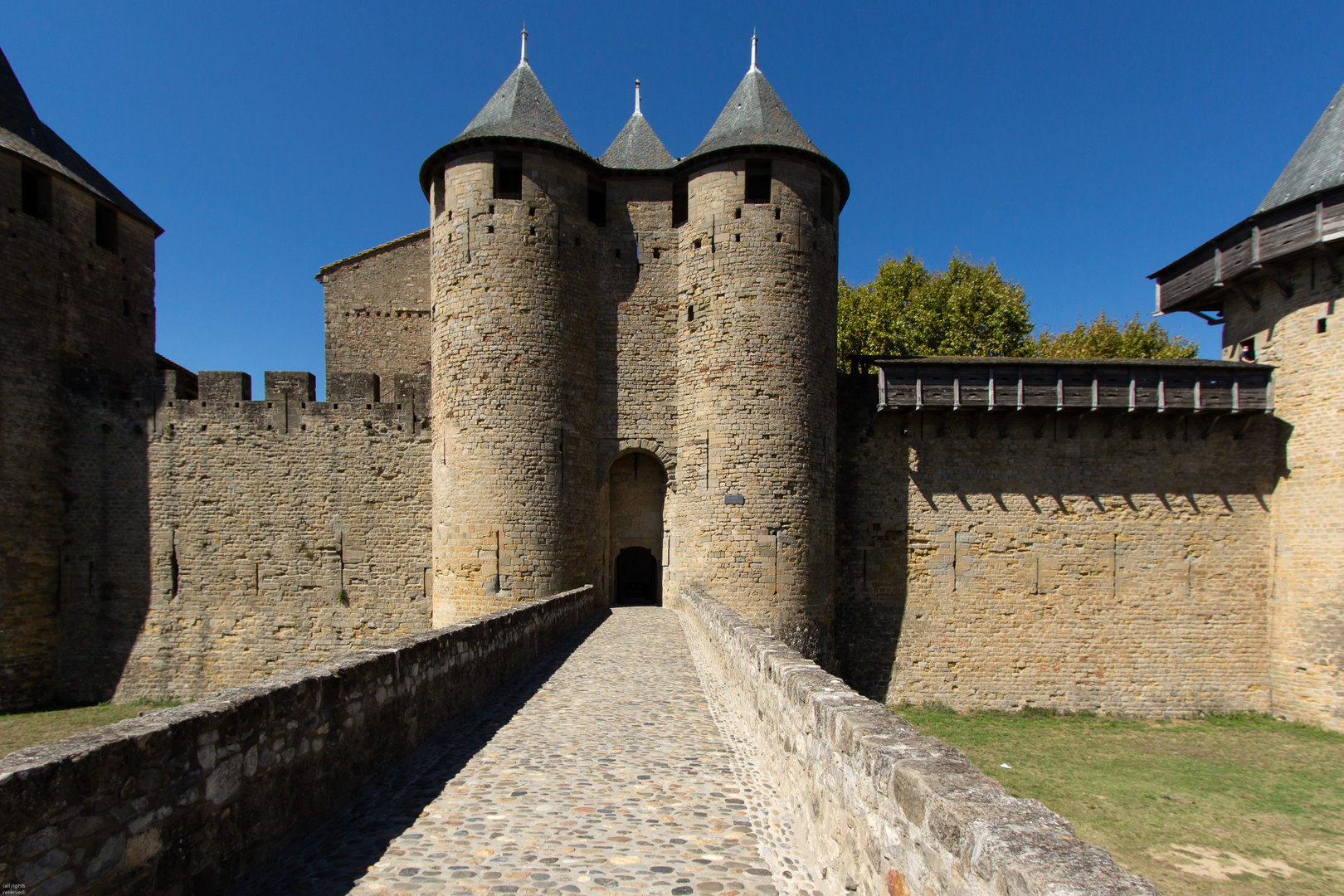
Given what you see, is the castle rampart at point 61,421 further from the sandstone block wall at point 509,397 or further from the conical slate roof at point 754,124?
the conical slate roof at point 754,124

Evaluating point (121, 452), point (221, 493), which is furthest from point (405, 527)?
point (121, 452)

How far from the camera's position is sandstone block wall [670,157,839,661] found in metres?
12.9

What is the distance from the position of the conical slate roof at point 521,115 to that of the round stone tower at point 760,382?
2.71 metres

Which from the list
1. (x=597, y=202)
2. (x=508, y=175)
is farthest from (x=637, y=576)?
(x=508, y=175)

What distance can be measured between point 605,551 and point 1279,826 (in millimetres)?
10704

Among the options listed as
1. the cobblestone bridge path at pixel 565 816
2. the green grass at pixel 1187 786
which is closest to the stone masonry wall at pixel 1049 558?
the green grass at pixel 1187 786

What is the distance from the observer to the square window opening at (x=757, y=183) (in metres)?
13.6

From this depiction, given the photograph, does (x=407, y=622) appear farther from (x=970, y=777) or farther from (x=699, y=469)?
(x=970, y=777)

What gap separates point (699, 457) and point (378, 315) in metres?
9.61

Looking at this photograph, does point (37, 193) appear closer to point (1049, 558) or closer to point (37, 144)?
point (37, 144)

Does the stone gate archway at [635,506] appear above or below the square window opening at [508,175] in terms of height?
below

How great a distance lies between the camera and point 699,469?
13.3 meters

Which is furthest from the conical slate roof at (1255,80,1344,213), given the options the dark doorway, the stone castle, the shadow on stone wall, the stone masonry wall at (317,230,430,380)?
the shadow on stone wall

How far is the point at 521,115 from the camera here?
535 inches
